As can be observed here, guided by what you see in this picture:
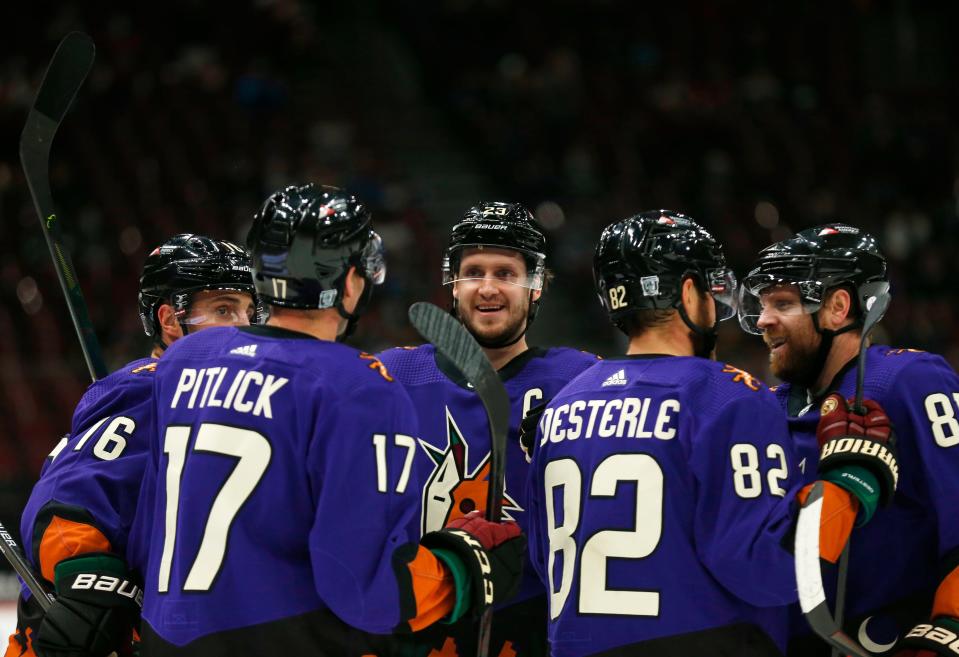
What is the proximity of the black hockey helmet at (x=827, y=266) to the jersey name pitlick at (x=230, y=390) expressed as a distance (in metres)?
1.50

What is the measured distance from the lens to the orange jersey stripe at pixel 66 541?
3.18 meters

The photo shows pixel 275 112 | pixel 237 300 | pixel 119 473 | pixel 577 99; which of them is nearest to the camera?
pixel 119 473

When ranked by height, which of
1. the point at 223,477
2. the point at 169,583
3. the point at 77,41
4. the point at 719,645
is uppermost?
the point at 77,41

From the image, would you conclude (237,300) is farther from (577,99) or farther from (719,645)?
(577,99)

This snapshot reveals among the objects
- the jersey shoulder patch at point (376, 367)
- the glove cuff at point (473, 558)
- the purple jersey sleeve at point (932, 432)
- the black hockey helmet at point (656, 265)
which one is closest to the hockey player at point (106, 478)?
the jersey shoulder patch at point (376, 367)

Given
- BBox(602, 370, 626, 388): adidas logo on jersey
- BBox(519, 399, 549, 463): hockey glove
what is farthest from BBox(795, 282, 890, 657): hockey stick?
BBox(519, 399, 549, 463): hockey glove

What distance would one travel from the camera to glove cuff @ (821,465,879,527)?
9.41 ft

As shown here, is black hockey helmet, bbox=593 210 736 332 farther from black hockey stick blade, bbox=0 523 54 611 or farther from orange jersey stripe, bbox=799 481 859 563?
black hockey stick blade, bbox=0 523 54 611

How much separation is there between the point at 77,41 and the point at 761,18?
1230cm

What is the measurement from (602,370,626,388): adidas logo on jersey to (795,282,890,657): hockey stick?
1.74 feet

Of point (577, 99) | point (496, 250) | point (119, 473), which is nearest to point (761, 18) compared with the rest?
point (577, 99)

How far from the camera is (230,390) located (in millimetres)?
2715

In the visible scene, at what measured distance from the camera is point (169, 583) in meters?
2.73

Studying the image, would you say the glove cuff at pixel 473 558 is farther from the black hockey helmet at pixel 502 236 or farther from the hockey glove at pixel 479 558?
the black hockey helmet at pixel 502 236
